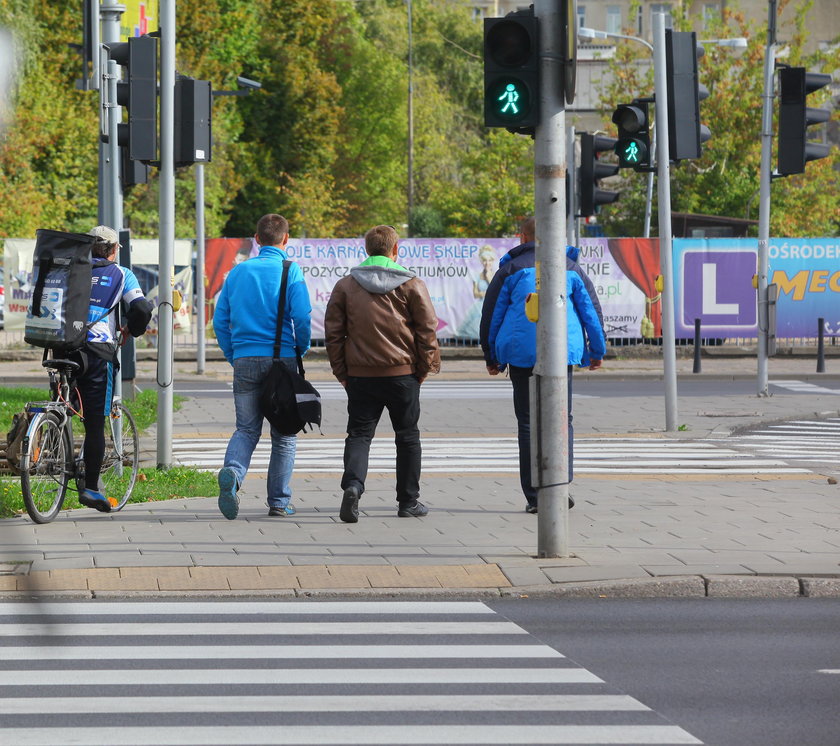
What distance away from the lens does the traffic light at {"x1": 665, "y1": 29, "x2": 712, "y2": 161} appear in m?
15.1

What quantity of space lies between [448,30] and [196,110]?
6884cm

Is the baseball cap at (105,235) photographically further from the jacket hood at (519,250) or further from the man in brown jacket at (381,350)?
the jacket hood at (519,250)

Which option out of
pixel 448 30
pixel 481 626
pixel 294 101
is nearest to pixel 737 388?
pixel 481 626

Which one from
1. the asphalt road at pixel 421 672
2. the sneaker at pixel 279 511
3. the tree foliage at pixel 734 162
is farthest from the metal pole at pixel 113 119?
the tree foliage at pixel 734 162

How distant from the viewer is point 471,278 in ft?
91.0

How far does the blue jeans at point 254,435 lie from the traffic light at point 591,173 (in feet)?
28.0

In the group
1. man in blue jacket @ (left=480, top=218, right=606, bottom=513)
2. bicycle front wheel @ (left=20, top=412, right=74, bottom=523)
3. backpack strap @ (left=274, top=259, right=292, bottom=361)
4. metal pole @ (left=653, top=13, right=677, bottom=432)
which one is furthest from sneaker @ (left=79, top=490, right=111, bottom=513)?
metal pole @ (left=653, top=13, right=677, bottom=432)

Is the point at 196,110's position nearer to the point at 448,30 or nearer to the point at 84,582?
the point at 84,582

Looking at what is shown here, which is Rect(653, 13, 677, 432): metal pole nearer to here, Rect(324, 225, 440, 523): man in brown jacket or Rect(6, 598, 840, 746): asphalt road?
Rect(324, 225, 440, 523): man in brown jacket

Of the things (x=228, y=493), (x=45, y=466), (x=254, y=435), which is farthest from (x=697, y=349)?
(x=45, y=466)

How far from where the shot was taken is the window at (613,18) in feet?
326

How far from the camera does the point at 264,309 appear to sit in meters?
9.36

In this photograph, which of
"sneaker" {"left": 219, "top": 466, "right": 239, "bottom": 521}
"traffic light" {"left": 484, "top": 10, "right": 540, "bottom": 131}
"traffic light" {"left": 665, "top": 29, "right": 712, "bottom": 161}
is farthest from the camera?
"traffic light" {"left": 665, "top": 29, "right": 712, "bottom": 161}

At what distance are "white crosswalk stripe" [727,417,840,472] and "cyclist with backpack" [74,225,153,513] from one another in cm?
618
